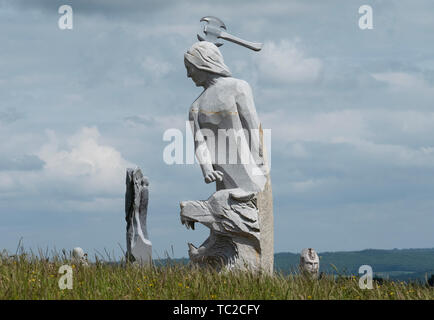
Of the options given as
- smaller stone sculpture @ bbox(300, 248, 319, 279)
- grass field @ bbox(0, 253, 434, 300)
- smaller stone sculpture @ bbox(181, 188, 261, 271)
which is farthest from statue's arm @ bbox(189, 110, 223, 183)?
smaller stone sculpture @ bbox(300, 248, 319, 279)

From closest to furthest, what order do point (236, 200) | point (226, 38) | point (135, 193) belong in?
1. point (236, 200)
2. point (226, 38)
3. point (135, 193)

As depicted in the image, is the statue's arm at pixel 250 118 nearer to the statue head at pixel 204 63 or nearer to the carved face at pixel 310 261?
the statue head at pixel 204 63

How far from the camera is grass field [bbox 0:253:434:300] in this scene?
24.6 ft

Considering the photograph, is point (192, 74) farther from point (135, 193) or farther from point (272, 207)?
point (135, 193)

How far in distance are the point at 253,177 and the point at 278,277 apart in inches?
58.7

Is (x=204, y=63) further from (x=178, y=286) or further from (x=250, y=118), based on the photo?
(x=178, y=286)

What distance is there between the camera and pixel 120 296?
7.45 m

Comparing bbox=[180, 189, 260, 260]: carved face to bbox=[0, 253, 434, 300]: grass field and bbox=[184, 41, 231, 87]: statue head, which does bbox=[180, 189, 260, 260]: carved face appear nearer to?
bbox=[0, 253, 434, 300]: grass field

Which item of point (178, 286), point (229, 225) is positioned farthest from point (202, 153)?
point (178, 286)

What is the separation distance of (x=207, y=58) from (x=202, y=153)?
4.45 feet

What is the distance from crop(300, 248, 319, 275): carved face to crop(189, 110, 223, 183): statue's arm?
2.18 meters

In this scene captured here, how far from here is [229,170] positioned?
30.8ft

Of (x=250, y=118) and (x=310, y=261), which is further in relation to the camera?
(x=310, y=261)
